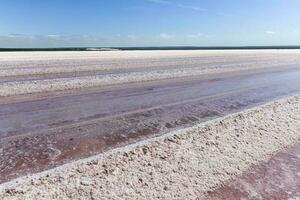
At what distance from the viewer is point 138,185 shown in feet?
16.4

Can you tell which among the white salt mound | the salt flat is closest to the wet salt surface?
the salt flat

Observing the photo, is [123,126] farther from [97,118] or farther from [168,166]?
[168,166]

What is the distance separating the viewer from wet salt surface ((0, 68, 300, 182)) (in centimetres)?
635

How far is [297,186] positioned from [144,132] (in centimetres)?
369

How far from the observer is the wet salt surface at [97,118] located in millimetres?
6348

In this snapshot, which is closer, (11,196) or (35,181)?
(11,196)

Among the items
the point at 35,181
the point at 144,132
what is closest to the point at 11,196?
the point at 35,181

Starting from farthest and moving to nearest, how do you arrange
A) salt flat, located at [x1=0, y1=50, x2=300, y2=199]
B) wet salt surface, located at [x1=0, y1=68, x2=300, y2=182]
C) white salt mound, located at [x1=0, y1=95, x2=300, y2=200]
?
wet salt surface, located at [x1=0, y1=68, x2=300, y2=182]
salt flat, located at [x1=0, y1=50, x2=300, y2=199]
white salt mound, located at [x1=0, y1=95, x2=300, y2=200]

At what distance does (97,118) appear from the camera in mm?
9188

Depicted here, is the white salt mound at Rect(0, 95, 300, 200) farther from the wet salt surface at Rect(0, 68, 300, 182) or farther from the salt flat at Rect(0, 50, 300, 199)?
the wet salt surface at Rect(0, 68, 300, 182)

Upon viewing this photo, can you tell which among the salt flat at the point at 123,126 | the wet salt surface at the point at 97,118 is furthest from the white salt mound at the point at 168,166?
the wet salt surface at the point at 97,118

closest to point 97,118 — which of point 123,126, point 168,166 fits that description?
point 123,126

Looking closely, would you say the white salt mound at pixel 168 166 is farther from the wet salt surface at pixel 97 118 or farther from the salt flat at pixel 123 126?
the wet salt surface at pixel 97 118

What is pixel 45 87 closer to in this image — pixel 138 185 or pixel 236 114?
pixel 236 114
